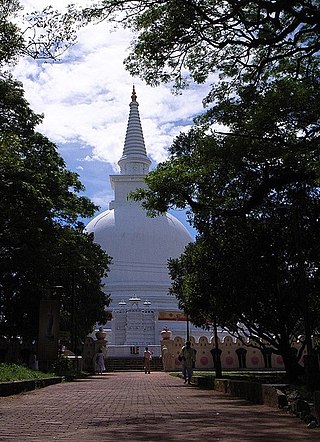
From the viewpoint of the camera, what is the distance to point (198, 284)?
20.5 meters

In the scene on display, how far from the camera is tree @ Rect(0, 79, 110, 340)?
22266 mm

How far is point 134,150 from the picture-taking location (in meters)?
66.8

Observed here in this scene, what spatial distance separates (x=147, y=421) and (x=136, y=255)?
173ft

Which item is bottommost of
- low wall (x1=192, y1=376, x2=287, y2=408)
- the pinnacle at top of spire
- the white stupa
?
low wall (x1=192, y1=376, x2=287, y2=408)

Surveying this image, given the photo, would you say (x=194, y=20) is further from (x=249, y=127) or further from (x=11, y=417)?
(x=11, y=417)

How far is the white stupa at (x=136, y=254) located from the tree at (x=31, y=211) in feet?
74.1

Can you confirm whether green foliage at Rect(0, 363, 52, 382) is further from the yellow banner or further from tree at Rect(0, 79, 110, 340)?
the yellow banner

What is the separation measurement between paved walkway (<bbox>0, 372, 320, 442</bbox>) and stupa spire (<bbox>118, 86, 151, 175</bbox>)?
5392 cm

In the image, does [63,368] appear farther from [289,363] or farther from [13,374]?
[289,363]

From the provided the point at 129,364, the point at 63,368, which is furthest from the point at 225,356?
the point at 63,368

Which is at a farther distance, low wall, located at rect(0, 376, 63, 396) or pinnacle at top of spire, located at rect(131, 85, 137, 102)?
pinnacle at top of spire, located at rect(131, 85, 137, 102)

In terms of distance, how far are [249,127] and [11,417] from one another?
8426 mm

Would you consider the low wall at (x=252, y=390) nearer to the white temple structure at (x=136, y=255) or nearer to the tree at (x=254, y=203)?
the tree at (x=254, y=203)

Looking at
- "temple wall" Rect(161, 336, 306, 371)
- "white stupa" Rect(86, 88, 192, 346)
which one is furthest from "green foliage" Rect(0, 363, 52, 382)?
"white stupa" Rect(86, 88, 192, 346)
